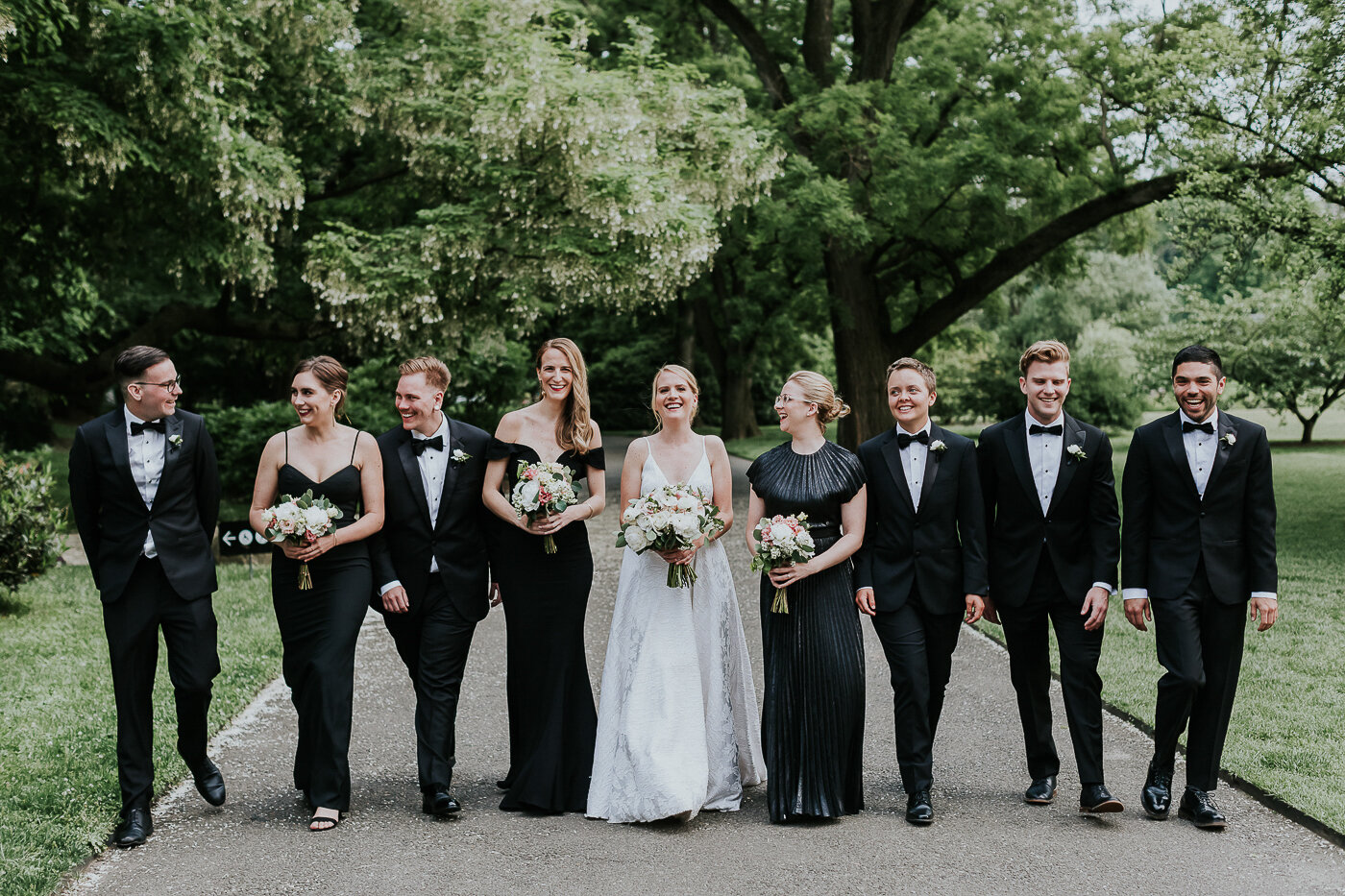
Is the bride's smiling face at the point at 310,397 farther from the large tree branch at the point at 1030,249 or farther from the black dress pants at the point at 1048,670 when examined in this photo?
the large tree branch at the point at 1030,249

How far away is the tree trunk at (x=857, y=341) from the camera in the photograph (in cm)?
2356

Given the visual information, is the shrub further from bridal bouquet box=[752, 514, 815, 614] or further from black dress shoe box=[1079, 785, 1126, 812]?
black dress shoe box=[1079, 785, 1126, 812]

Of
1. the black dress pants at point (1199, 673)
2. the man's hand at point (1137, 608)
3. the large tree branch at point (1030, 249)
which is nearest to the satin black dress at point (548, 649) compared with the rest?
the man's hand at point (1137, 608)

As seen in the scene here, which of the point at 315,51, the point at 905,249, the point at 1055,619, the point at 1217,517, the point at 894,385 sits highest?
the point at 315,51

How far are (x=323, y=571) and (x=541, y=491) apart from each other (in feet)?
3.81

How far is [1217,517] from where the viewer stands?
5500 millimetres

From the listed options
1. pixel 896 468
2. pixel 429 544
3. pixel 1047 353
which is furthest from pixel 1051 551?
pixel 429 544

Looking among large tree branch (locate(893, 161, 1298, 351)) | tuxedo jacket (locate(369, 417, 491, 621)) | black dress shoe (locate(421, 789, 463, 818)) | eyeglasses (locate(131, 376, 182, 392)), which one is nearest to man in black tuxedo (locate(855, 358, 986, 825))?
tuxedo jacket (locate(369, 417, 491, 621))

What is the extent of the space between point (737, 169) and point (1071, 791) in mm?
15501

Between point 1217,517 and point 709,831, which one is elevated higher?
point 1217,517

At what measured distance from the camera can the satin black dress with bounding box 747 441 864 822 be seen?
18.1 feet

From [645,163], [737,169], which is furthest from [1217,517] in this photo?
[737,169]

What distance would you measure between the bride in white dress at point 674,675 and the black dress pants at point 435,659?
754mm

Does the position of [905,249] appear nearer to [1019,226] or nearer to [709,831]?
[1019,226]
